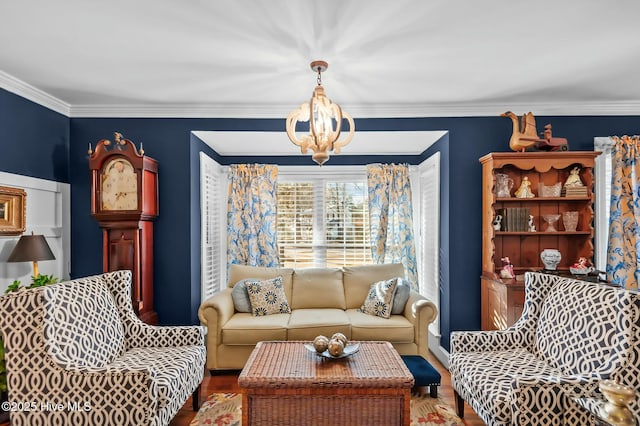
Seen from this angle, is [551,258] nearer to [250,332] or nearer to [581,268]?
[581,268]

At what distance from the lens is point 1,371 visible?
2.56m

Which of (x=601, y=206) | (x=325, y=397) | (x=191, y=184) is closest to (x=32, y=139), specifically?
(x=191, y=184)

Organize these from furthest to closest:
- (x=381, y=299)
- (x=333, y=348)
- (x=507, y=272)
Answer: (x=381, y=299)
(x=507, y=272)
(x=333, y=348)

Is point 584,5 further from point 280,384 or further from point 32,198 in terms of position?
point 32,198

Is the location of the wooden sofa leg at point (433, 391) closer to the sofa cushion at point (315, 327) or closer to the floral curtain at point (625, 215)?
the sofa cushion at point (315, 327)

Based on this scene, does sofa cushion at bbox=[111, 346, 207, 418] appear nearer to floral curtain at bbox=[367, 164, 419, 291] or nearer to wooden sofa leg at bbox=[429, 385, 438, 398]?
wooden sofa leg at bbox=[429, 385, 438, 398]

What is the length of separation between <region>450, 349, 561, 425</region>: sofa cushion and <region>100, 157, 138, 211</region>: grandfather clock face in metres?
3.02

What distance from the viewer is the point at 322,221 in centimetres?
507

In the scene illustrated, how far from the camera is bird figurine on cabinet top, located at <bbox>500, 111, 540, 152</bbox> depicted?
354 cm

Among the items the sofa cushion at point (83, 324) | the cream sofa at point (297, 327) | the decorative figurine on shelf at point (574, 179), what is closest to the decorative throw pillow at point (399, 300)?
the cream sofa at point (297, 327)

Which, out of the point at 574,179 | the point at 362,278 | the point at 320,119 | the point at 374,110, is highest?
the point at 374,110

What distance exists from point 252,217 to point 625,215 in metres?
3.96

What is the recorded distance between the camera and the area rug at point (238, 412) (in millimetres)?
2680

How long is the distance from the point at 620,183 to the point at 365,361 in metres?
3.15
